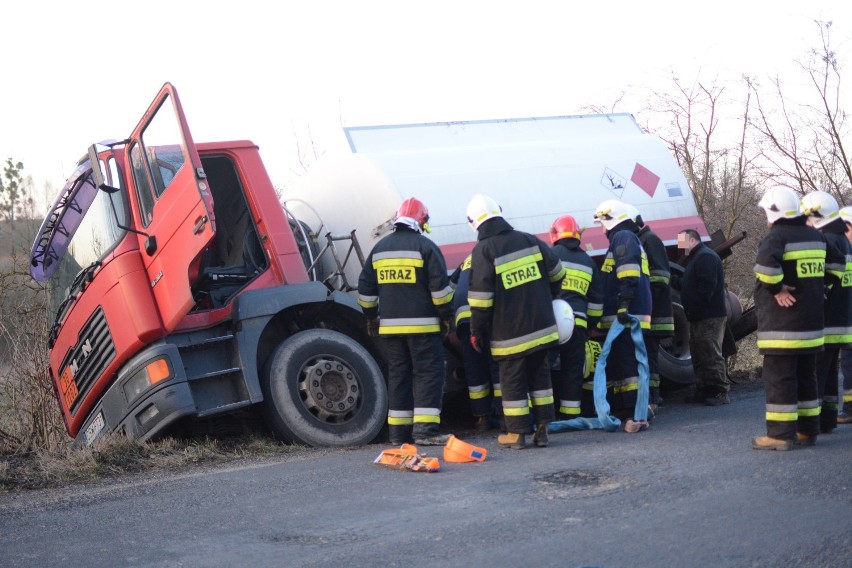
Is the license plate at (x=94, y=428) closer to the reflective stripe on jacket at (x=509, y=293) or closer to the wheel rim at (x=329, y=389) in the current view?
the wheel rim at (x=329, y=389)

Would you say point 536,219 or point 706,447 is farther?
point 536,219

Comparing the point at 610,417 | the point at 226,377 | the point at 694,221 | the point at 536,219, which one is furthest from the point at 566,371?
the point at 694,221

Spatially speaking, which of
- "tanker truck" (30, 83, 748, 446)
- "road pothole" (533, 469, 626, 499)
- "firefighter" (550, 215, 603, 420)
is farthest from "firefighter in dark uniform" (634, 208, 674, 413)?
"road pothole" (533, 469, 626, 499)

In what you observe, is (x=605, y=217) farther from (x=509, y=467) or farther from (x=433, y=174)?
(x=509, y=467)

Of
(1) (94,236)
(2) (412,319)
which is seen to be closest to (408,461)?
(2) (412,319)

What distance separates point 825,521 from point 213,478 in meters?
3.42

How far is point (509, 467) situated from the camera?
596cm

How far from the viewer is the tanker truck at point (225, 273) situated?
22.0 ft

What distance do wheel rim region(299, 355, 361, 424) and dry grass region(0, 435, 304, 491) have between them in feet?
1.11

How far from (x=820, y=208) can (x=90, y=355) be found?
17.4ft

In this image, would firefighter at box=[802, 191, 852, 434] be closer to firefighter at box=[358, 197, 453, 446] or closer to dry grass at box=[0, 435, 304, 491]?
firefighter at box=[358, 197, 453, 446]

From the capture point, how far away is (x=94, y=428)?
721 centimetres

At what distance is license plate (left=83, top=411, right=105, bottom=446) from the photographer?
23.4 ft

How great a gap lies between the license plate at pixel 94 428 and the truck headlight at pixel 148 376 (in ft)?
1.53
